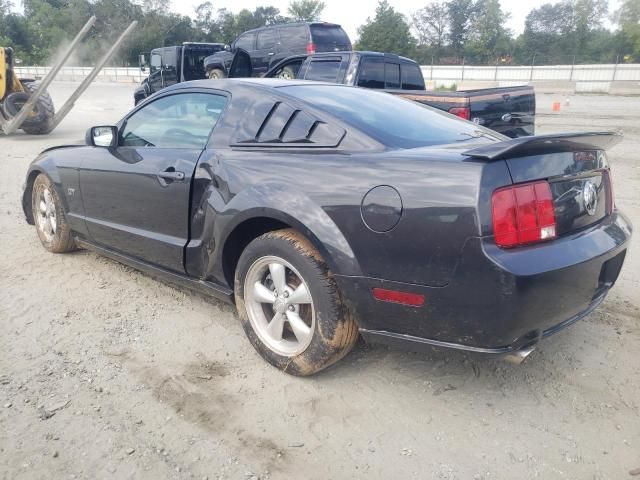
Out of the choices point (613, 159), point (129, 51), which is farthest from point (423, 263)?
point (129, 51)

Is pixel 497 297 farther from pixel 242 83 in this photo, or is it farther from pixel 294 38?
pixel 294 38

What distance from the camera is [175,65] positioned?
14969mm

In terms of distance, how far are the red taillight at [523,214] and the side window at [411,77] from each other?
6.78 meters

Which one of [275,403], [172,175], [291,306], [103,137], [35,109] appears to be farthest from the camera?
[35,109]

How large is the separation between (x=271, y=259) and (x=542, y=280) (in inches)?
52.8

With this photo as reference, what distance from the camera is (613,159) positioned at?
931cm

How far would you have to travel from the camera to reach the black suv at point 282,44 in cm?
1345

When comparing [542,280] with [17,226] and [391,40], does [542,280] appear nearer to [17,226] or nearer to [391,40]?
[17,226]

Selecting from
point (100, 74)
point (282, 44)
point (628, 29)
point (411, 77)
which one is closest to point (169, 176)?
point (411, 77)

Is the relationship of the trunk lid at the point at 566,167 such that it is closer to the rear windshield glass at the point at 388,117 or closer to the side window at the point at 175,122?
the rear windshield glass at the point at 388,117

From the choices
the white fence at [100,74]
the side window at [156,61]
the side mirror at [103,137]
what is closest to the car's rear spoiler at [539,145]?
the side mirror at [103,137]

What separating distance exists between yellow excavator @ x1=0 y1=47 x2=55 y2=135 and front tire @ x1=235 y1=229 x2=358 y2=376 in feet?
39.2

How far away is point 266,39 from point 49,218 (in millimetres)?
10931

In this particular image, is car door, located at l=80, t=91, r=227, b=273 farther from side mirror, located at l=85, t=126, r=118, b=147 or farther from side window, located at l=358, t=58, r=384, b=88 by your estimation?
side window, located at l=358, t=58, r=384, b=88
